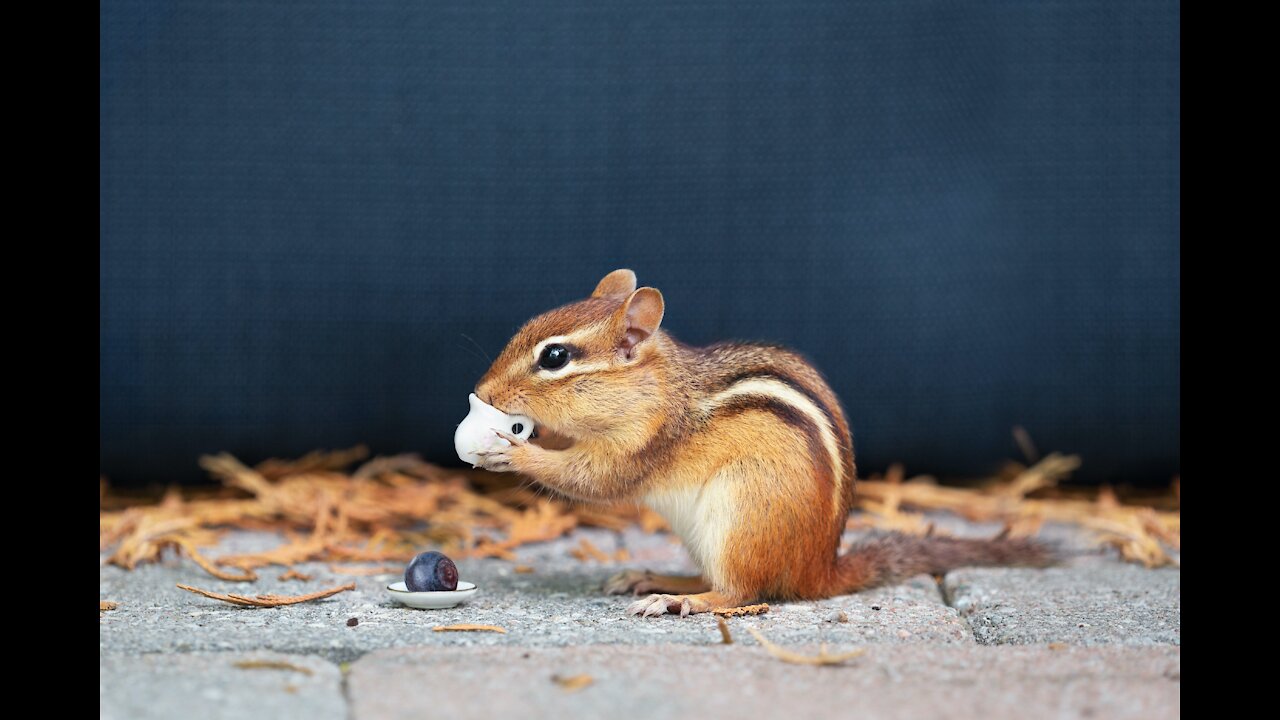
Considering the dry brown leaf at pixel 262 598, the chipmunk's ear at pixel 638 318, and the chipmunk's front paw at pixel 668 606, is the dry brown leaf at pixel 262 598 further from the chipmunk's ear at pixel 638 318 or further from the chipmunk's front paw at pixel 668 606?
the chipmunk's ear at pixel 638 318

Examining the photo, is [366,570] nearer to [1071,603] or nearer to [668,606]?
[668,606]

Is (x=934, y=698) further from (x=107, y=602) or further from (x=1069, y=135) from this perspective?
(x=1069, y=135)

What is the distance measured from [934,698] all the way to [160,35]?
2783 millimetres

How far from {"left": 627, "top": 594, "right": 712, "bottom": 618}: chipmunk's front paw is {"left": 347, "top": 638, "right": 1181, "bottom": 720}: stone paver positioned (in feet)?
1.08

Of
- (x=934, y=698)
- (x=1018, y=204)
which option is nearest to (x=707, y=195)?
(x=1018, y=204)

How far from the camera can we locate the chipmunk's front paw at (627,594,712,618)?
227 cm

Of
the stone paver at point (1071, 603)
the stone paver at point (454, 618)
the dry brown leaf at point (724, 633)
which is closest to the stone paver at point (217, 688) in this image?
the stone paver at point (454, 618)

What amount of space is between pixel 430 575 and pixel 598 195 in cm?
159

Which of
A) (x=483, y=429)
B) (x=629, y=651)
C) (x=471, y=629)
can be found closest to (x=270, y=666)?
(x=471, y=629)

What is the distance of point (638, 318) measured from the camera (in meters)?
2.51

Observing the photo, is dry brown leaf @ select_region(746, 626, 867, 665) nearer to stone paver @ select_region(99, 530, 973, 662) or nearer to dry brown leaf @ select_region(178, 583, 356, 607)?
stone paver @ select_region(99, 530, 973, 662)

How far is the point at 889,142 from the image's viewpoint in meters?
3.66

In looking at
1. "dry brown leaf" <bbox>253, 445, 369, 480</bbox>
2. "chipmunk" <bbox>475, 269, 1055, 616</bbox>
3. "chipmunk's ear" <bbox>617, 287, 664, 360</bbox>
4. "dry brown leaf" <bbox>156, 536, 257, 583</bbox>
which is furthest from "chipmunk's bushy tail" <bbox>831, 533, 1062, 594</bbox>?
"dry brown leaf" <bbox>253, 445, 369, 480</bbox>

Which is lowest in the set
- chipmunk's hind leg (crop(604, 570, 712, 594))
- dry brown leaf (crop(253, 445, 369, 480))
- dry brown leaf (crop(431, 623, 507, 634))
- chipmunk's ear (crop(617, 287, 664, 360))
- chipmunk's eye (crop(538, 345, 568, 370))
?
chipmunk's hind leg (crop(604, 570, 712, 594))
